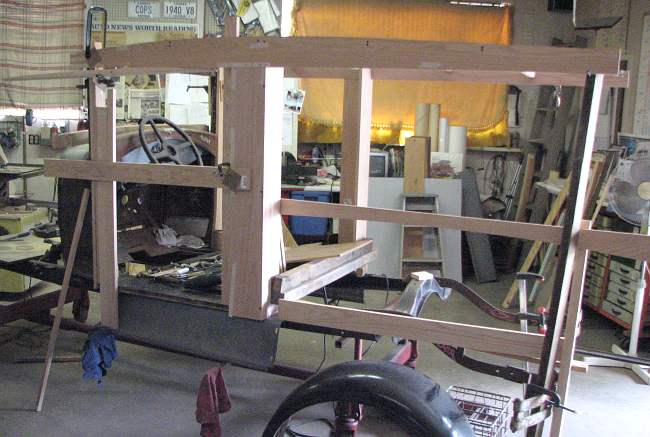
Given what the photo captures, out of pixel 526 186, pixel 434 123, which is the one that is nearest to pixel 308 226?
pixel 434 123

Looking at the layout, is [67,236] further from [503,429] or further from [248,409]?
[503,429]

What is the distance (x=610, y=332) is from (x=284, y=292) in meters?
3.38

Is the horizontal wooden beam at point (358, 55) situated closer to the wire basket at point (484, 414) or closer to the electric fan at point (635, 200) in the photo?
the wire basket at point (484, 414)

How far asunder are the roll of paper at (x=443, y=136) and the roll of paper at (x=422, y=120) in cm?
15

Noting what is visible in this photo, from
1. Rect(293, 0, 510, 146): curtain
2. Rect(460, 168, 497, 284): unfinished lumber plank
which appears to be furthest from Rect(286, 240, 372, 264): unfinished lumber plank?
Rect(293, 0, 510, 146): curtain

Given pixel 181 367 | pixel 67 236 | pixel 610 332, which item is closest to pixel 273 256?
pixel 67 236

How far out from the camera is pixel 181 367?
3727mm

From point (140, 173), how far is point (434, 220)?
1147 mm

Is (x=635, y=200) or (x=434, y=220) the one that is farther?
(x=635, y=200)

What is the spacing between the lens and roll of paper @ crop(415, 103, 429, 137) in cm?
668

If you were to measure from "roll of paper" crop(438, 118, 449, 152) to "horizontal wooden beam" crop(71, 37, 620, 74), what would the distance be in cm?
477

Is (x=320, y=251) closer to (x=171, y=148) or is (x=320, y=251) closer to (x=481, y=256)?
(x=171, y=148)

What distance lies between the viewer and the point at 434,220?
8.07ft

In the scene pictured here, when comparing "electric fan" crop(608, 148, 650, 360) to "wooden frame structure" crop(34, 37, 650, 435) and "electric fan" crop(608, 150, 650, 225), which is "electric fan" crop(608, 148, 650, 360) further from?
"wooden frame structure" crop(34, 37, 650, 435)
